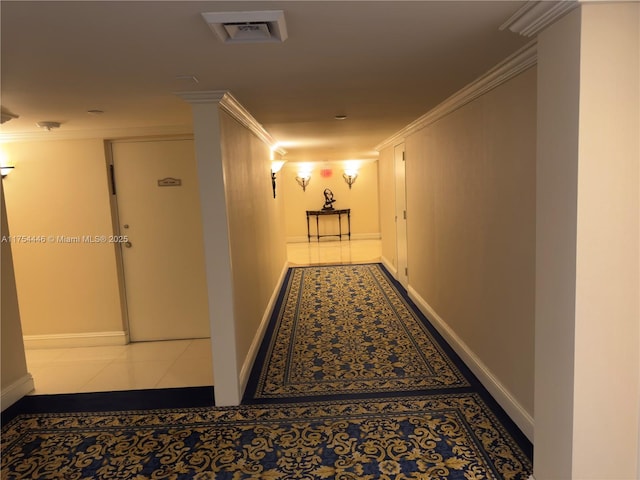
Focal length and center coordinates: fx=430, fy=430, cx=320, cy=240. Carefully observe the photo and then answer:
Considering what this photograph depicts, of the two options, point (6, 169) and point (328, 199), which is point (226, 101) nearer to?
point (6, 169)

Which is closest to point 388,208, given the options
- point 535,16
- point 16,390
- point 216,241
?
point 216,241

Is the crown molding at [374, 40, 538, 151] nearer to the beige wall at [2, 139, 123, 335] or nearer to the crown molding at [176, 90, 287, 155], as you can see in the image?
the crown molding at [176, 90, 287, 155]

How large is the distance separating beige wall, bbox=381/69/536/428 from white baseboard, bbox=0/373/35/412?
3614 millimetres

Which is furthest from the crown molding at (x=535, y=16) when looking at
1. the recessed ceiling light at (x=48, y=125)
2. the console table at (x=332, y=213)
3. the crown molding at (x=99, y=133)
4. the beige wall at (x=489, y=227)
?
the console table at (x=332, y=213)

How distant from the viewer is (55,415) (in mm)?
3105

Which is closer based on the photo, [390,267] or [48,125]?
[48,125]

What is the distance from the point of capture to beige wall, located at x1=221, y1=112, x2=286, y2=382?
318cm

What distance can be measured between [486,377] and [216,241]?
2161 mm

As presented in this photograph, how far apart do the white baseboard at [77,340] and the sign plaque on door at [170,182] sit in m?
1.68

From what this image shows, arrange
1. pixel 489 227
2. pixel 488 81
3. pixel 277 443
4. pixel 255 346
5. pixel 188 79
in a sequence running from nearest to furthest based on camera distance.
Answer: pixel 188 79 < pixel 277 443 < pixel 488 81 < pixel 489 227 < pixel 255 346

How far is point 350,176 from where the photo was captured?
11375 millimetres

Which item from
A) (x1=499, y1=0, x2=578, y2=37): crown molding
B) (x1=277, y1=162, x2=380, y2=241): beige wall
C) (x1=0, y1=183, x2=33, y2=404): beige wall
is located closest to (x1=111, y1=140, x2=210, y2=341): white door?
(x1=0, y1=183, x2=33, y2=404): beige wall

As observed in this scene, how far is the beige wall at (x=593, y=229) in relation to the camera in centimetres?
155

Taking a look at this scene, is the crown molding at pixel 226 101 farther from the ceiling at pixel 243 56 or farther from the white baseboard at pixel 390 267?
the white baseboard at pixel 390 267
